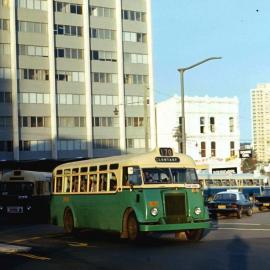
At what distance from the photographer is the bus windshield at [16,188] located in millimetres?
32281

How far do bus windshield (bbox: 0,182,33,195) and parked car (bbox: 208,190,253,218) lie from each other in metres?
9.53

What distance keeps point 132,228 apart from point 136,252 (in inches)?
92.9

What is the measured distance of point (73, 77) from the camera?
81.5 m

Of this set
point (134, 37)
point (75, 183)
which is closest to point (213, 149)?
point (134, 37)

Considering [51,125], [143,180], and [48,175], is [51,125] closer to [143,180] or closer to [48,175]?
[48,175]

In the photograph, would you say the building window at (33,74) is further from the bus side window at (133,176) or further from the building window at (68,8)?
the bus side window at (133,176)

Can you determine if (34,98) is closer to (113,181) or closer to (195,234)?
(113,181)

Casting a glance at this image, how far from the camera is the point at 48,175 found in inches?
1356

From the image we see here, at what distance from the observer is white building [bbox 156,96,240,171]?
286 ft

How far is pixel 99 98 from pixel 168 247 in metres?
66.8

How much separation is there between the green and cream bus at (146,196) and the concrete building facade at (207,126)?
66534mm

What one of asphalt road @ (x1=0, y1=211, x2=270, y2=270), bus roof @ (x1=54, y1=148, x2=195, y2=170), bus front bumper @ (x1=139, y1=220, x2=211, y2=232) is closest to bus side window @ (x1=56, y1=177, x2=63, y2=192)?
asphalt road @ (x1=0, y1=211, x2=270, y2=270)

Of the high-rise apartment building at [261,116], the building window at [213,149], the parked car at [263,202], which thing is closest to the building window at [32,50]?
the building window at [213,149]

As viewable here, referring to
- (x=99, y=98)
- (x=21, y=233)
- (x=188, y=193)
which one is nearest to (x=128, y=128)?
(x=99, y=98)
